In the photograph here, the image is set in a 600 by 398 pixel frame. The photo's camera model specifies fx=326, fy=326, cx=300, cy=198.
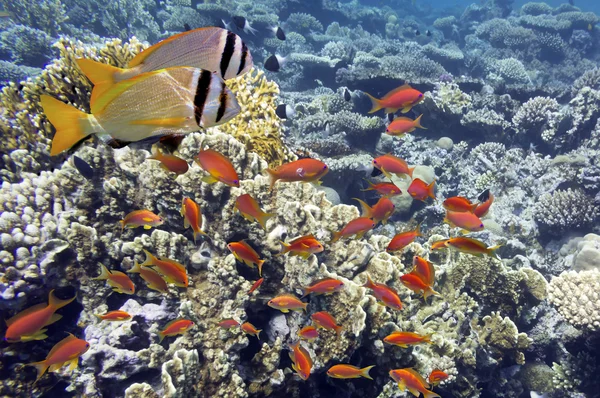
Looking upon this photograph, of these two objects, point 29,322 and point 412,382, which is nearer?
point 29,322

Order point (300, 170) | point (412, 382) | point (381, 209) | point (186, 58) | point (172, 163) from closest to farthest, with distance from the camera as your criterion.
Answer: point (186, 58) → point (172, 163) → point (412, 382) → point (300, 170) → point (381, 209)

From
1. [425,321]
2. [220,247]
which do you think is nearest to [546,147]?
[425,321]

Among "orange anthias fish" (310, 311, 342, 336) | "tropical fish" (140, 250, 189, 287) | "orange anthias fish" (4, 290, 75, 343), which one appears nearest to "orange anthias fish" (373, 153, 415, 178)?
"orange anthias fish" (310, 311, 342, 336)

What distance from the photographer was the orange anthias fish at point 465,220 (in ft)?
12.1

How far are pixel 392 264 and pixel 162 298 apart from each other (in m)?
2.94

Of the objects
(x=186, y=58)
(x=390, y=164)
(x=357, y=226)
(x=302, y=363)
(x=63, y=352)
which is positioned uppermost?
(x=186, y=58)

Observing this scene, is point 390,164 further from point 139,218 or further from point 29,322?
point 29,322

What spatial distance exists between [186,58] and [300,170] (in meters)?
1.72

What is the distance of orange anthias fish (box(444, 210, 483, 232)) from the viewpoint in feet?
12.1

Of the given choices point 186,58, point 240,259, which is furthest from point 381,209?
point 186,58

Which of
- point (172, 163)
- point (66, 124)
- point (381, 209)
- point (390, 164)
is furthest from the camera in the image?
point (390, 164)

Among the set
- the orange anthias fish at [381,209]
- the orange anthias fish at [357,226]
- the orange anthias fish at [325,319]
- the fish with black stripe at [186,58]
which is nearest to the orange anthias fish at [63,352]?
the orange anthias fish at [325,319]

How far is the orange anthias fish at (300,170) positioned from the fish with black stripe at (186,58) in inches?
53.8

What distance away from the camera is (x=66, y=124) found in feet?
4.42
